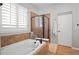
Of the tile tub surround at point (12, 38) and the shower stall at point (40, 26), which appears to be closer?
the tile tub surround at point (12, 38)

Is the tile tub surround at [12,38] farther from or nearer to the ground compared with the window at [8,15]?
nearer to the ground

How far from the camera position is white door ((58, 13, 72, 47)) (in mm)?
1690

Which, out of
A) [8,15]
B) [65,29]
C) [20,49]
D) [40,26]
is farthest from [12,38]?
[65,29]

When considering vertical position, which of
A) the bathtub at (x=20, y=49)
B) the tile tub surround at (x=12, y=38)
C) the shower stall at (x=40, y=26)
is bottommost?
the bathtub at (x=20, y=49)

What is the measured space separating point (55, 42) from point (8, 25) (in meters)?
0.71

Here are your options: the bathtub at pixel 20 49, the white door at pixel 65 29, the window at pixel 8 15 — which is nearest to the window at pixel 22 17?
the window at pixel 8 15

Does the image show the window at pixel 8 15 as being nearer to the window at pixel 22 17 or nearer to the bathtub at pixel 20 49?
the window at pixel 22 17

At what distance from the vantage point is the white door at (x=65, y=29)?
1690 millimetres

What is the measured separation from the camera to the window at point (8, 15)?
1653 mm

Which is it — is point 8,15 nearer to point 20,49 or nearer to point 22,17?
point 22,17

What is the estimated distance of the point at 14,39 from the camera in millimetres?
1669

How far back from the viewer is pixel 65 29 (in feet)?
5.63

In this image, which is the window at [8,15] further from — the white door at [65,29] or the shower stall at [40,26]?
the white door at [65,29]

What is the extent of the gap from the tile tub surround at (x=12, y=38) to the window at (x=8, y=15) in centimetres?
15
